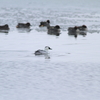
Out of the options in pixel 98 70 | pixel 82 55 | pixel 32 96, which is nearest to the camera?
pixel 32 96

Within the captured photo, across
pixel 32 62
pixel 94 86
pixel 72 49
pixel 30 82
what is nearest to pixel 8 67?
pixel 32 62

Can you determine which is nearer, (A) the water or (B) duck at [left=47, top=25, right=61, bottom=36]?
(A) the water

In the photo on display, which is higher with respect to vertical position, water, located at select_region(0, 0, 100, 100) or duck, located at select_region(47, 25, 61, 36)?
duck, located at select_region(47, 25, 61, 36)

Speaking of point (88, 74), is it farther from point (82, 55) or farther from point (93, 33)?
point (93, 33)

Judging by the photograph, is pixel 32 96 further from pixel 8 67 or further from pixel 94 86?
pixel 8 67

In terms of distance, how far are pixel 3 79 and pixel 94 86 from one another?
295 centimetres

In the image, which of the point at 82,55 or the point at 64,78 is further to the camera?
the point at 82,55

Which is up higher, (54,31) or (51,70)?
(54,31)

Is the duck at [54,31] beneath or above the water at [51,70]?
above

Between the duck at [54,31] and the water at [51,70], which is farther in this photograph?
the duck at [54,31]

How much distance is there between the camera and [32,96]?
1368cm

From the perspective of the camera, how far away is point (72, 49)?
23.1 metres

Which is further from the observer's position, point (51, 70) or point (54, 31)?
point (54, 31)

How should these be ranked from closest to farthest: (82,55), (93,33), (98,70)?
1. (98,70)
2. (82,55)
3. (93,33)
